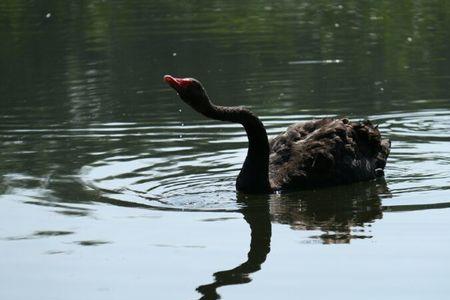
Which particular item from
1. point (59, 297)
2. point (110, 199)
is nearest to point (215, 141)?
point (110, 199)

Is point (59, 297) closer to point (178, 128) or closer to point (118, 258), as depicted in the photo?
point (118, 258)

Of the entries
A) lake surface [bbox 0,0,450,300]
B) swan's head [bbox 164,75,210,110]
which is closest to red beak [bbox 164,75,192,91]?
swan's head [bbox 164,75,210,110]

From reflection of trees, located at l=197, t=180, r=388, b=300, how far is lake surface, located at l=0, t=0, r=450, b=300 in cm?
2

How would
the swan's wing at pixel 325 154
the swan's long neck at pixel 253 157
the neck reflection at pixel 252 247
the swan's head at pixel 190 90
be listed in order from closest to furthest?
the neck reflection at pixel 252 247, the swan's head at pixel 190 90, the swan's long neck at pixel 253 157, the swan's wing at pixel 325 154

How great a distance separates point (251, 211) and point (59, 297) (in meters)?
2.62

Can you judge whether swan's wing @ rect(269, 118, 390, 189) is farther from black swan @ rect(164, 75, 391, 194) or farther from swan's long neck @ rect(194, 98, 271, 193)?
swan's long neck @ rect(194, 98, 271, 193)

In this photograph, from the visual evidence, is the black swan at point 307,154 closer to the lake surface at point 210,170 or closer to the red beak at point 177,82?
the lake surface at point 210,170

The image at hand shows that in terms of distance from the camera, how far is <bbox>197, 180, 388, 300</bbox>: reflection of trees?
8023 millimetres

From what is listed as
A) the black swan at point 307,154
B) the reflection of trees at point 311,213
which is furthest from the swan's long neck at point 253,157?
the reflection of trees at point 311,213

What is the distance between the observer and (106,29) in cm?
2550

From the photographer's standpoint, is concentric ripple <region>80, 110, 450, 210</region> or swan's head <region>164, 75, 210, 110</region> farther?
concentric ripple <region>80, 110, 450, 210</region>

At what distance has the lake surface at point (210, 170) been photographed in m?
7.41

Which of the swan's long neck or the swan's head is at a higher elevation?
the swan's head

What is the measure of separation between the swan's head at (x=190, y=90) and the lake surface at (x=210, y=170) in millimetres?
855
